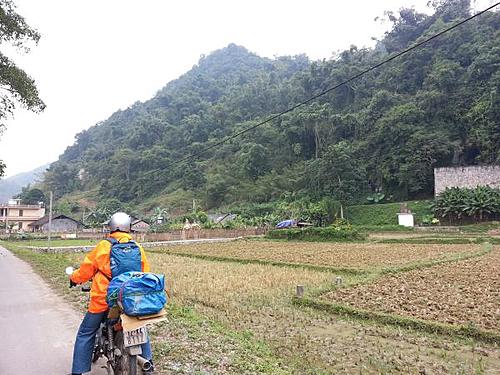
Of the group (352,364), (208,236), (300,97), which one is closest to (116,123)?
(300,97)

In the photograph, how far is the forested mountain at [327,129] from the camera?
46438mm

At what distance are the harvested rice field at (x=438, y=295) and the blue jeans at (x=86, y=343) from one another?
5.93 m

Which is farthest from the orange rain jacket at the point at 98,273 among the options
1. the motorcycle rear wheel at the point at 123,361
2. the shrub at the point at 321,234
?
the shrub at the point at 321,234

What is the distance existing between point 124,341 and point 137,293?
48 cm

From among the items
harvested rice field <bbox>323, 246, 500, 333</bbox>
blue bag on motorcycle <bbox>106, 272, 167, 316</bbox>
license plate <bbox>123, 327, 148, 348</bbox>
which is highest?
blue bag on motorcycle <bbox>106, 272, 167, 316</bbox>

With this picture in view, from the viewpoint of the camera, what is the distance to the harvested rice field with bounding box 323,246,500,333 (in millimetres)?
7465

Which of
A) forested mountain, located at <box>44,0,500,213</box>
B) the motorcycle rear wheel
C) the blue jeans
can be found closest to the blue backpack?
the blue jeans

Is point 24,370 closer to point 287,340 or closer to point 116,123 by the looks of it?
point 287,340

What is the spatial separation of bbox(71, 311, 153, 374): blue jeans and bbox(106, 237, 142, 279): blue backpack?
1.67ft

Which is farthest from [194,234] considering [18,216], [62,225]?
[18,216]

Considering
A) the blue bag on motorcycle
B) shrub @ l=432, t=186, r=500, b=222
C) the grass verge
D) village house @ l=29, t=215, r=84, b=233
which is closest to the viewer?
the blue bag on motorcycle

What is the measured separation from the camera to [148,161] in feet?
255

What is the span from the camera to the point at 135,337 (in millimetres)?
3564

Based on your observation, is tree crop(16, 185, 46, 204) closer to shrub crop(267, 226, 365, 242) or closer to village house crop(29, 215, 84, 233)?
village house crop(29, 215, 84, 233)
